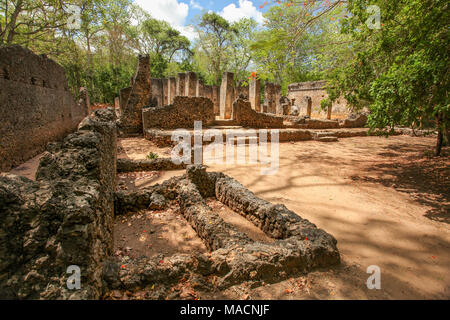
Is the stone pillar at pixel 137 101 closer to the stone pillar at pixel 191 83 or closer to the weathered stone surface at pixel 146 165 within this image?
the stone pillar at pixel 191 83

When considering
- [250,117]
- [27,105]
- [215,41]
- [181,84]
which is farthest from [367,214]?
[215,41]

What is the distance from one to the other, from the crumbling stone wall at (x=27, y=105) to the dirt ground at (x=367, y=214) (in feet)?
9.16

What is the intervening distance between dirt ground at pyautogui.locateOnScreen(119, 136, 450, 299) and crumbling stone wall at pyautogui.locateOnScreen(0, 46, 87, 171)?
2793 mm

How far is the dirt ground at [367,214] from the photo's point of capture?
2.23 meters

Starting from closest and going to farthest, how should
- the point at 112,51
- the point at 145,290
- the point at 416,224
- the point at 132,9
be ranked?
1. the point at 145,290
2. the point at 416,224
3. the point at 112,51
4. the point at 132,9

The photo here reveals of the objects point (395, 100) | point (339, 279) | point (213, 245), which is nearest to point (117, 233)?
point (213, 245)

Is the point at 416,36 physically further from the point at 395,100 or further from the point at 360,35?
the point at 360,35

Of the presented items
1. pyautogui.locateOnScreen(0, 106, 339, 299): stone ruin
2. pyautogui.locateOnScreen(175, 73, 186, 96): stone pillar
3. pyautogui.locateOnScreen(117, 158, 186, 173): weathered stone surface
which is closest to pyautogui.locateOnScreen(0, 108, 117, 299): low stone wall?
pyautogui.locateOnScreen(0, 106, 339, 299): stone ruin

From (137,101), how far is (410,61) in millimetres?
11559

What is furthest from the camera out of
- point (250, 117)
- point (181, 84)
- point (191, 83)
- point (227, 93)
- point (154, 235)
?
point (181, 84)

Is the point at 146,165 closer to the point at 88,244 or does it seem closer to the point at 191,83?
the point at 88,244

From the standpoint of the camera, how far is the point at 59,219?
176cm

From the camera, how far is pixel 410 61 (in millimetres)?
4172
